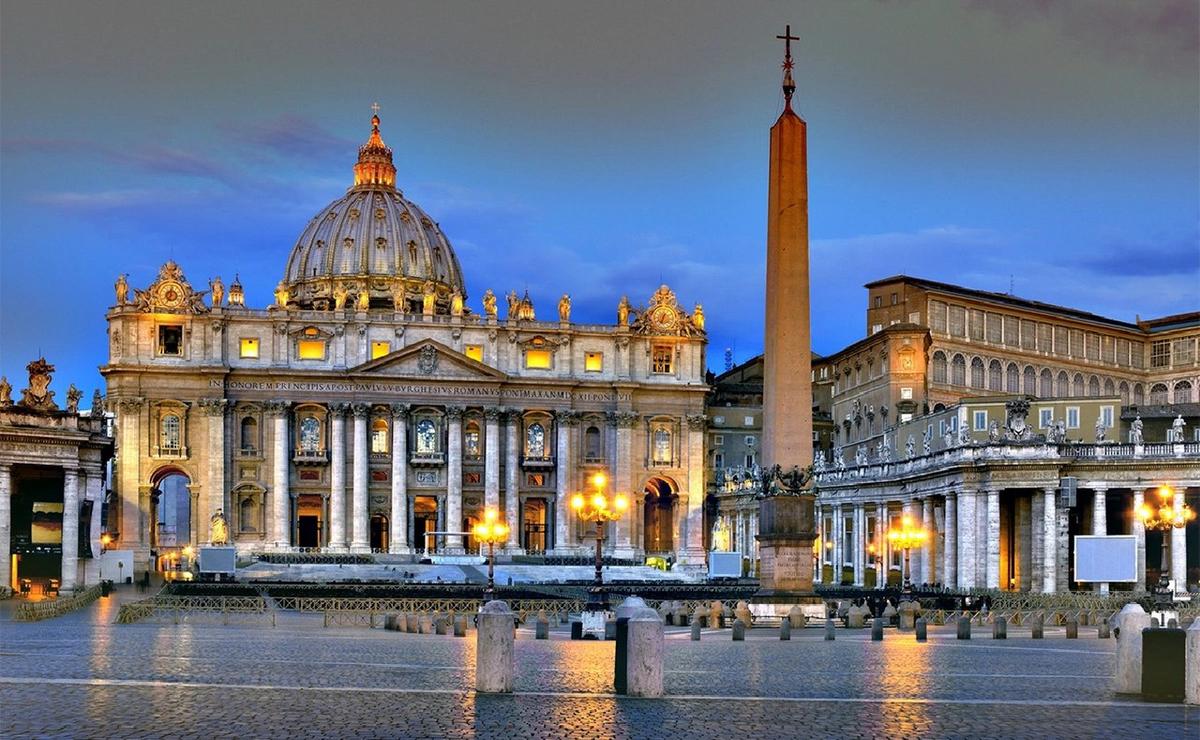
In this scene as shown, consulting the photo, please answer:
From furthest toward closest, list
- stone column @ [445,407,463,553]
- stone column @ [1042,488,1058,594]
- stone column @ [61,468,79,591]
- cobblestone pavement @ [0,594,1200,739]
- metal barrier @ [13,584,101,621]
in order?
stone column @ [445,407,463,553], stone column @ [1042,488,1058,594], stone column @ [61,468,79,591], metal barrier @ [13,584,101,621], cobblestone pavement @ [0,594,1200,739]

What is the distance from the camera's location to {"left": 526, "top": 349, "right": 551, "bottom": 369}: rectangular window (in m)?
122

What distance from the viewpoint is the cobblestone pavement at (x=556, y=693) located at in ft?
57.6

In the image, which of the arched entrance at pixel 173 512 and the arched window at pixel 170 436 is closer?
the arched window at pixel 170 436

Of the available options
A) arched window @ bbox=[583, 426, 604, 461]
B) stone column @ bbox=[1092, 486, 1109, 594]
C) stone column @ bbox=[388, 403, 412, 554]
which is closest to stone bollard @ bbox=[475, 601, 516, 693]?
stone column @ bbox=[1092, 486, 1109, 594]

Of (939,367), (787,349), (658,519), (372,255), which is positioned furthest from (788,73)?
(372,255)

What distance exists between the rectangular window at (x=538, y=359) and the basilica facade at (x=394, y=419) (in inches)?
3.8

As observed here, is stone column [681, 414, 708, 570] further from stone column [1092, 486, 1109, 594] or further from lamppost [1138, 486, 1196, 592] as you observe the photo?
lamppost [1138, 486, 1196, 592]

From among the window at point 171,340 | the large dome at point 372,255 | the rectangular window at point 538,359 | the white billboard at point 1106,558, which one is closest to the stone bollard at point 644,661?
the white billboard at point 1106,558

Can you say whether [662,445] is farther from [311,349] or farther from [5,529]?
[5,529]

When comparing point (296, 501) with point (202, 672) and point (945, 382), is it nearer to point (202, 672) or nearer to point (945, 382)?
point (945, 382)

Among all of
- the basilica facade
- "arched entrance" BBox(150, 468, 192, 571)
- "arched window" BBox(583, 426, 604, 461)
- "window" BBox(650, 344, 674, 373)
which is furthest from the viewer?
"arched entrance" BBox(150, 468, 192, 571)

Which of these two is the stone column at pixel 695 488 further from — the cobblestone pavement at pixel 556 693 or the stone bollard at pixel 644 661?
the stone bollard at pixel 644 661

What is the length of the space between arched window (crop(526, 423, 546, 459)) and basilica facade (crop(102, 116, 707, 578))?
0.11 meters

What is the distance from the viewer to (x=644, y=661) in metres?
21.1
